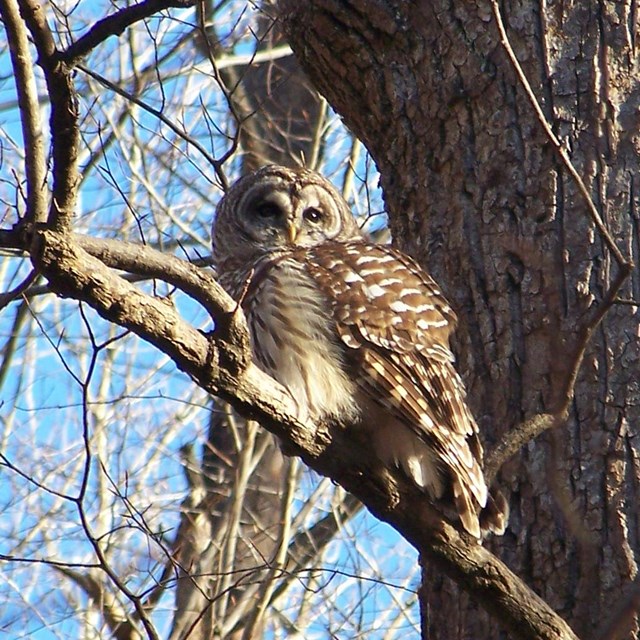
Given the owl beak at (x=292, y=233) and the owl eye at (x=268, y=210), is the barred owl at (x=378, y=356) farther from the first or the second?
the owl eye at (x=268, y=210)

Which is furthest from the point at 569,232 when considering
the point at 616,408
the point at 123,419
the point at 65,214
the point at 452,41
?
the point at 123,419

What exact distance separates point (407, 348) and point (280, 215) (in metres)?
1.29

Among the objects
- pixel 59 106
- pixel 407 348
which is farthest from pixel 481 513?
pixel 59 106

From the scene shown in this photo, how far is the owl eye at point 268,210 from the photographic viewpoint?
488 cm

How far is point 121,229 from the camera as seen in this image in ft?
28.5

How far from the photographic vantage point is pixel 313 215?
491 cm

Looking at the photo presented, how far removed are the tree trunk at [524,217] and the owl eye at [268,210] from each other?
0.51 meters

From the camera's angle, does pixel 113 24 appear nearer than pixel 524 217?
Yes

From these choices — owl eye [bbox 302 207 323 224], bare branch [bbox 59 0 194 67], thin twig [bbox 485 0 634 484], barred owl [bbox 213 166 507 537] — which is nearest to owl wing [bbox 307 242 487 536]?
barred owl [bbox 213 166 507 537]

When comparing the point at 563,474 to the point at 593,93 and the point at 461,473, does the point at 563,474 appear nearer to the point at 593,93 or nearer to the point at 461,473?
the point at 461,473

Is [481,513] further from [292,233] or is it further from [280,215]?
[280,215]

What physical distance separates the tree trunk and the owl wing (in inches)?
9.2

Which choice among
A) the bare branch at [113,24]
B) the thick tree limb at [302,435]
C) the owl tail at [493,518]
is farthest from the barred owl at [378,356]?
the bare branch at [113,24]

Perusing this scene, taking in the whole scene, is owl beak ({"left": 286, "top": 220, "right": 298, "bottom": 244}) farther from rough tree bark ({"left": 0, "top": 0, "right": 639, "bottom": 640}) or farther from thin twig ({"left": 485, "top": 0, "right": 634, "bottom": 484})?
thin twig ({"left": 485, "top": 0, "right": 634, "bottom": 484})
